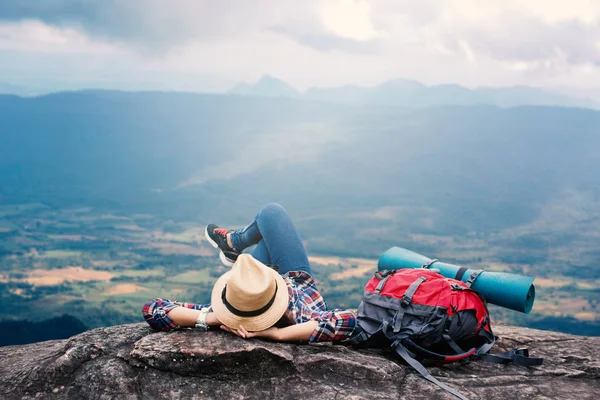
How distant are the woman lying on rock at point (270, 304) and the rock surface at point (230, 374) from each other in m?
0.17

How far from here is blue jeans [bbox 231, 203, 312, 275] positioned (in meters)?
6.81

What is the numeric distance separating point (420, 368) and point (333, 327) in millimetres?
1021

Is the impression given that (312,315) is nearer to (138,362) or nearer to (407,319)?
(407,319)

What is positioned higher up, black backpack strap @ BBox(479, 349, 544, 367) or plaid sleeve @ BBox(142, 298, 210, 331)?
plaid sleeve @ BBox(142, 298, 210, 331)

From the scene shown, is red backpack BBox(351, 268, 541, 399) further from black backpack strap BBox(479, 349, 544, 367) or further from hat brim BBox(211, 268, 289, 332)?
hat brim BBox(211, 268, 289, 332)

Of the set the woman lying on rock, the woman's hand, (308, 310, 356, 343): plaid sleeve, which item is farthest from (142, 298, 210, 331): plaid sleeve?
(308, 310, 356, 343): plaid sleeve

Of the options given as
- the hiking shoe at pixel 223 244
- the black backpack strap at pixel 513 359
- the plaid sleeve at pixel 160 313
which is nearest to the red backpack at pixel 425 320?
the black backpack strap at pixel 513 359

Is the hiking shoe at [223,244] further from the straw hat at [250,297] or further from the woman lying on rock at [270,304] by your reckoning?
the straw hat at [250,297]

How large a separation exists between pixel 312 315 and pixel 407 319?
106 cm

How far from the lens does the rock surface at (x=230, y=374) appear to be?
5.44 metres

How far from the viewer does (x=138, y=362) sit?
569 centimetres

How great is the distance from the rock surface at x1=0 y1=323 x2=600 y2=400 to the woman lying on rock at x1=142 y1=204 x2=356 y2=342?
6.5 inches

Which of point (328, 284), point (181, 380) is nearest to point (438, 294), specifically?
point (181, 380)

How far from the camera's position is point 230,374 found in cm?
559
